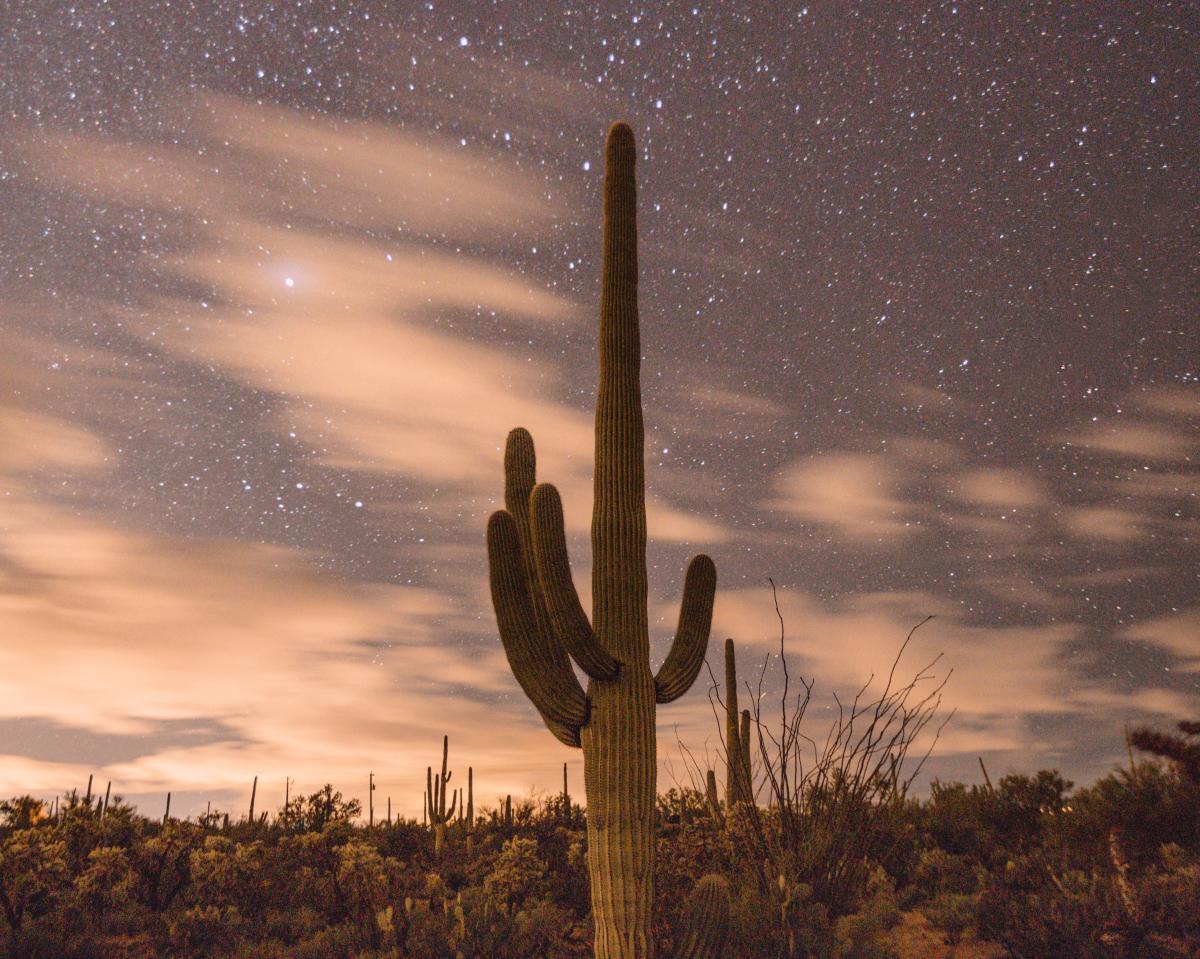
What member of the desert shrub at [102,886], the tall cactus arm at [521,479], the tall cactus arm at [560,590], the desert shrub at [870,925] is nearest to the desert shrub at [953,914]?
the desert shrub at [870,925]

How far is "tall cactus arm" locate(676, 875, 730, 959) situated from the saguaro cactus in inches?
57.0

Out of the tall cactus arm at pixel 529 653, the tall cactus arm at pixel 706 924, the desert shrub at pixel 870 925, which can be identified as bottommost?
the desert shrub at pixel 870 925

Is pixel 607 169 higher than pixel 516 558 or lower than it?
higher

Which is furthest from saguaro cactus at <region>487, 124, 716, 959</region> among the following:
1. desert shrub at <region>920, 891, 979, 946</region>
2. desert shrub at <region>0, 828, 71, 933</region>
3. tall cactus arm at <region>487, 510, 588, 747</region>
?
desert shrub at <region>0, 828, 71, 933</region>

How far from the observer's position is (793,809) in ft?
26.7

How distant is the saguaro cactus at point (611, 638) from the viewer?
20.2ft

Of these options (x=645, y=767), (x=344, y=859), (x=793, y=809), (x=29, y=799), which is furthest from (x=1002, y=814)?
(x=29, y=799)

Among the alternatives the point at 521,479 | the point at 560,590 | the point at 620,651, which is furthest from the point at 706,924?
the point at 521,479

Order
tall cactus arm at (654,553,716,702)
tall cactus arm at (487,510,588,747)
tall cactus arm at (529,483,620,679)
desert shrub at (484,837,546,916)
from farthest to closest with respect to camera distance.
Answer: desert shrub at (484,837,546,916) < tall cactus arm at (654,553,716,702) < tall cactus arm at (487,510,588,747) < tall cactus arm at (529,483,620,679)

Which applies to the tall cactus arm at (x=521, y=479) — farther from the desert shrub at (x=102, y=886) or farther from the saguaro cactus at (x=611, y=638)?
the desert shrub at (x=102, y=886)

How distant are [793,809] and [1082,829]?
772 centimetres

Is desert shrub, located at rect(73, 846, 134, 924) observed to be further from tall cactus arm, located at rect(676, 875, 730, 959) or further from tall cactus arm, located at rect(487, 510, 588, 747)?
tall cactus arm, located at rect(487, 510, 588, 747)

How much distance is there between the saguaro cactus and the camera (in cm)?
616

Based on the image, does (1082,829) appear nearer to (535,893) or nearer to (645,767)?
(535,893)
